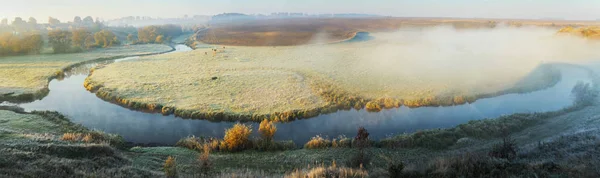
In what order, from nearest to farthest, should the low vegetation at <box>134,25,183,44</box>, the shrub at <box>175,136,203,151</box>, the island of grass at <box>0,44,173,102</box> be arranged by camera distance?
the shrub at <box>175,136,203,151</box>, the island of grass at <box>0,44,173,102</box>, the low vegetation at <box>134,25,183,44</box>

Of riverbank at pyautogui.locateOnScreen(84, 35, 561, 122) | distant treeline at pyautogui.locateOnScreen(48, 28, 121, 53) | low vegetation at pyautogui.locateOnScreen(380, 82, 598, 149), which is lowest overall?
low vegetation at pyautogui.locateOnScreen(380, 82, 598, 149)

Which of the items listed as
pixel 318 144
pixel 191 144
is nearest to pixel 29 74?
pixel 191 144

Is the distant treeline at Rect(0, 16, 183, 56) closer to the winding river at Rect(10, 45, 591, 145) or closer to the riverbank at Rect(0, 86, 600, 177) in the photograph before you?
the winding river at Rect(10, 45, 591, 145)

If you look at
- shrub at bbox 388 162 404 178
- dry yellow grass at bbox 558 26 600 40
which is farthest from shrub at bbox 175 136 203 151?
dry yellow grass at bbox 558 26 600 40

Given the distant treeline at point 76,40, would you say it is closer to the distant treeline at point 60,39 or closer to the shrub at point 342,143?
the distant treeline at point 60,39

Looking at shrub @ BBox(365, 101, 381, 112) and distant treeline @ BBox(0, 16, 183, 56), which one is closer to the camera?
shrub @ BBox(365, 101, 381, 112)

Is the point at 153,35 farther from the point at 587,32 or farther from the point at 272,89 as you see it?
the point at 587,32

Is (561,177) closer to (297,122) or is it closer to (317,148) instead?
(317,148)
